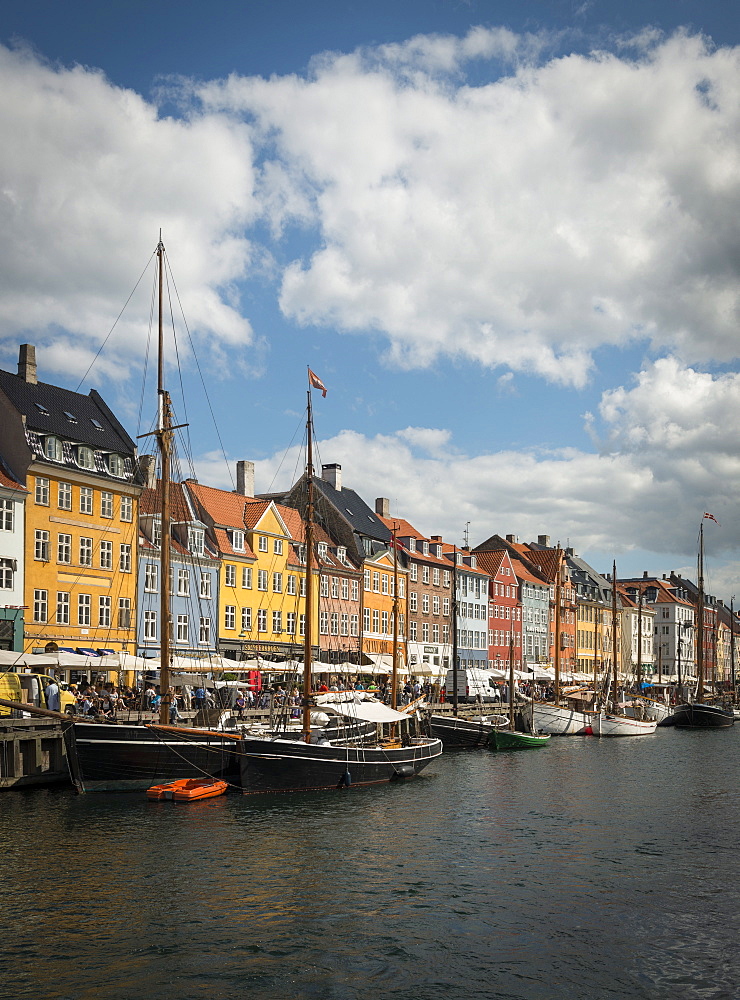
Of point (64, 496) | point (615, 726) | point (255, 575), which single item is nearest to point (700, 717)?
point (615, 726)

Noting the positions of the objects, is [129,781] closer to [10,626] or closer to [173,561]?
[10,626]

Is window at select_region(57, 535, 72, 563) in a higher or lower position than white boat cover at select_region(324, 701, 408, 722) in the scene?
higher

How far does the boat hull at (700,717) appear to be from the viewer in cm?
9275

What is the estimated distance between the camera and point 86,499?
204ft

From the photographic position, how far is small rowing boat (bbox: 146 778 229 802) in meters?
36.7

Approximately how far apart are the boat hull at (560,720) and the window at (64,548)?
36.7m

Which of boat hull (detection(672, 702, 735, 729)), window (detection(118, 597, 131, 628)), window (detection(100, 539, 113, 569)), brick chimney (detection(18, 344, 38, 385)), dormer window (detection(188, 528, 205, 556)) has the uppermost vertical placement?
brick chimney (detection(18, 344, 38, 385))

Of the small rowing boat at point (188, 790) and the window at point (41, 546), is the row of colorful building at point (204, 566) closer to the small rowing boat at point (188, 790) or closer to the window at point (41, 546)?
the window at point (41, 546)

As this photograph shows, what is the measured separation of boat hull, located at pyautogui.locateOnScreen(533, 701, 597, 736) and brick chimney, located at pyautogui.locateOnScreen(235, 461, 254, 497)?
29959mm

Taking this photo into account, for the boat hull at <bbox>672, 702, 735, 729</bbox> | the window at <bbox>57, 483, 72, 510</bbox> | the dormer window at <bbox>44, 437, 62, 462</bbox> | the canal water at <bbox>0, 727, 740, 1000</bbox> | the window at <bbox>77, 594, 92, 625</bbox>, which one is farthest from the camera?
the boat hull at <bbox>672, 702, 735, 729</bbox>

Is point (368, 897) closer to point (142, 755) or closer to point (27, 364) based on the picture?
point (142, 755)

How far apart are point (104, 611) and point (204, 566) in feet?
35.8

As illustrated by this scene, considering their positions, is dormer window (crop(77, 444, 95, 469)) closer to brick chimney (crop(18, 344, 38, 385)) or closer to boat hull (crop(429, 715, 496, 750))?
brick chimney (crop(18, 344, 38, 385))

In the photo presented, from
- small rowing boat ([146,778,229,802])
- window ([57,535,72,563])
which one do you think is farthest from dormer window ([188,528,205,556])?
small rowing boat ([146,778,229,802])
